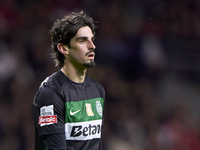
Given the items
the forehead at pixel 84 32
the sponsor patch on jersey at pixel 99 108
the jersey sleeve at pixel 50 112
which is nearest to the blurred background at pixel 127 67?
the sponsor patch on jersey at pixel 99 108

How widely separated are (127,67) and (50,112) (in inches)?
163

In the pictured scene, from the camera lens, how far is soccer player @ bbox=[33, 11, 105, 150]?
8.57 ft

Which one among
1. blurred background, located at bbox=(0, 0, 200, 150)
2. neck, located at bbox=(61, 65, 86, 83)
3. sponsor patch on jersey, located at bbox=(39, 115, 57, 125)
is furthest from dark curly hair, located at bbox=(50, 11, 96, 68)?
blurred background, located at bbox=(0, 0, 200, 150)

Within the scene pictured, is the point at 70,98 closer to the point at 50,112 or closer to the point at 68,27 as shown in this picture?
the point at 50,112

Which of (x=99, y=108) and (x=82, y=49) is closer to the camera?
(x=82, y=49)

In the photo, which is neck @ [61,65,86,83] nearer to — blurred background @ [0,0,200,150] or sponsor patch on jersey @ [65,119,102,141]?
sponsor patch on jersey @ [65,119,102,141]

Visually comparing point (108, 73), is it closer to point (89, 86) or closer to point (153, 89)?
point (153, 89)

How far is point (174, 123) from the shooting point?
6.05 m

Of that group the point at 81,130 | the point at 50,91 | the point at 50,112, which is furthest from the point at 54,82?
the point at 81,130

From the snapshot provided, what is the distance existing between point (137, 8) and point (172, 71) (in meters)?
1.43

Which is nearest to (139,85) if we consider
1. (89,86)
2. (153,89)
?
(153,89)

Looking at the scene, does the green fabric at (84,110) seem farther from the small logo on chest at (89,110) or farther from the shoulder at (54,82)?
the shoulder at (54,82)

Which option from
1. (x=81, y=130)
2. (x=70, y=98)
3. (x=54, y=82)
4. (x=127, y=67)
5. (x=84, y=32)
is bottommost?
(x=81, y=130)

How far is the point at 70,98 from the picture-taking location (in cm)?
272
